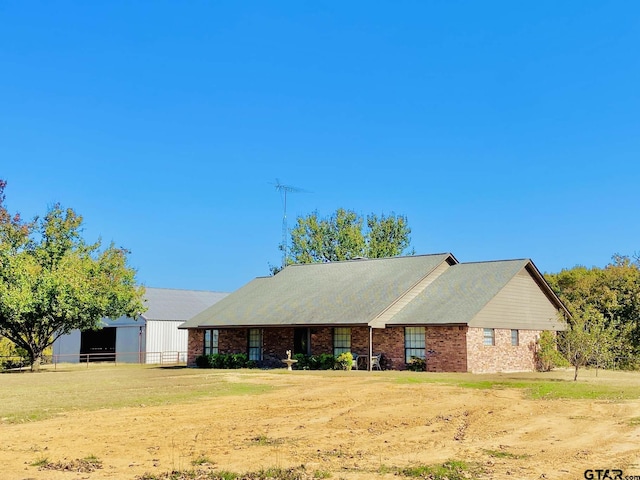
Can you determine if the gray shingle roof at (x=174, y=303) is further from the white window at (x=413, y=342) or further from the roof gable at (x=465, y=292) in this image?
the white window at (x=413, y=342)

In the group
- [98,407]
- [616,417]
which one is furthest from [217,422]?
[616,417]

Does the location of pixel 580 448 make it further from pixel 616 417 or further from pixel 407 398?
pixel 407 398

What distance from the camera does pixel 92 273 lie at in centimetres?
3969

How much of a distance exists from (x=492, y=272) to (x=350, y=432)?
2605cm

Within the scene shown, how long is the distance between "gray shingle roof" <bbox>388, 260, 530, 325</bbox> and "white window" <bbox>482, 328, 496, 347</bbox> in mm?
1520

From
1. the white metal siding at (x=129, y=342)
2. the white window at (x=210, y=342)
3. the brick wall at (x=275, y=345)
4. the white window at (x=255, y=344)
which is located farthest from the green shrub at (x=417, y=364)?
the white metal siding at (x=129, y=342)

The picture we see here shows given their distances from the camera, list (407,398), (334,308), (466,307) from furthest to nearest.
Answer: (334,308)
(466,307)
(407,398)

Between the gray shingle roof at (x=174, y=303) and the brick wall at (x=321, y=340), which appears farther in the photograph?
the gray shingle roof at (x=174, y=303)

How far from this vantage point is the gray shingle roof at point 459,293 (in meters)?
33.4

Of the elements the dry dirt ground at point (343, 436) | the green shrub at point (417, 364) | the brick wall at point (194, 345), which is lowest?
the dry dirt ground at point (343, 436)

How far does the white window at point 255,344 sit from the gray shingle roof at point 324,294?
3.36ft

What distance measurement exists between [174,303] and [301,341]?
22983 mm

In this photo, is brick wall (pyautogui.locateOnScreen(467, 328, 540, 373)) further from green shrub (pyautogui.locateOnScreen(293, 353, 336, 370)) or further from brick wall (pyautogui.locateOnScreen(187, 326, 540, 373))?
green shrub (pyautogui.locateOnScreen(293, 353, 336, 370))

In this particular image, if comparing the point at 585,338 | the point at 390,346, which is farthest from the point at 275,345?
the point at 585,338
